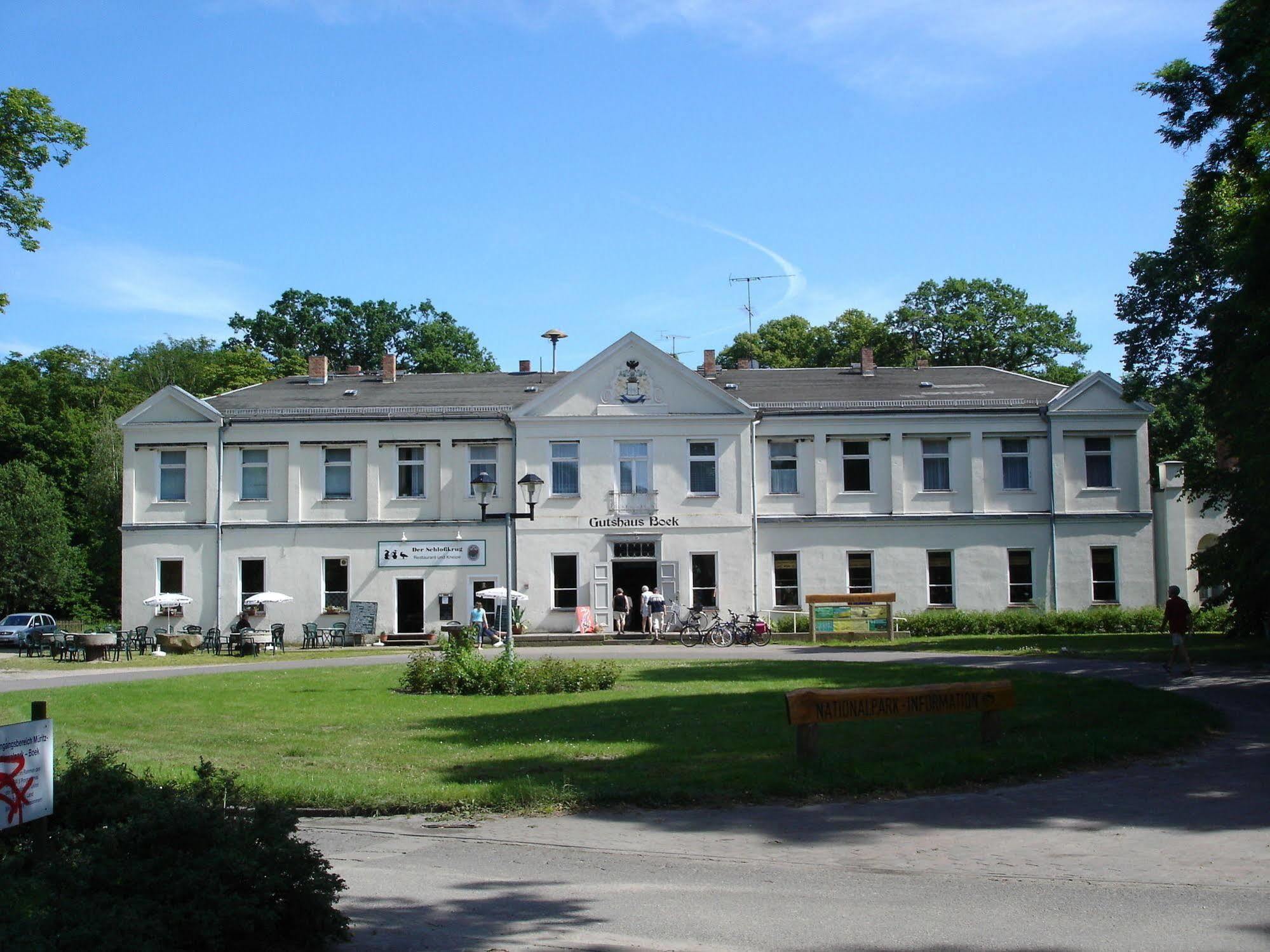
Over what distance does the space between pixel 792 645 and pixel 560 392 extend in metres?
12.6

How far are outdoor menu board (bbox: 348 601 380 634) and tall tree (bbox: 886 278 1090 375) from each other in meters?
37.4

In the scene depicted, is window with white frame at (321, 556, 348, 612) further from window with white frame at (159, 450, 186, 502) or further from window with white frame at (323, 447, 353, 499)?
window with white frame at (159, 450, 186, 502)

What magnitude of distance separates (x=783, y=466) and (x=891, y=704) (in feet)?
98.8

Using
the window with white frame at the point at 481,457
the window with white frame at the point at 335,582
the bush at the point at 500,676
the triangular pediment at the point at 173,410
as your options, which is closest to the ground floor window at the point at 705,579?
the window with white frame at the point at 481,457

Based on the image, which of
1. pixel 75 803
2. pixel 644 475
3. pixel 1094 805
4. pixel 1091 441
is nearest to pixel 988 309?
pixel 1091 441

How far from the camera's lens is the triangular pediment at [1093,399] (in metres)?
41.9

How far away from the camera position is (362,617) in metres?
41.1

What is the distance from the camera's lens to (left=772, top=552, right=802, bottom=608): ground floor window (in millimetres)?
41938

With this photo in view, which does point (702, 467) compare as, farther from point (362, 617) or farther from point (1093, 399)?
point (1093, 399)

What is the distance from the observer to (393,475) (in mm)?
42250

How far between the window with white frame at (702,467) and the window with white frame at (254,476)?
1508 centimetres

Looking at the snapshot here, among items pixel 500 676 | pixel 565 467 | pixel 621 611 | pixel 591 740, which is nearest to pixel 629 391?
pixel 565 467

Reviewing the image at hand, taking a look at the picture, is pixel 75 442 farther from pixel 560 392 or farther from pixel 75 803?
pixel 75 803

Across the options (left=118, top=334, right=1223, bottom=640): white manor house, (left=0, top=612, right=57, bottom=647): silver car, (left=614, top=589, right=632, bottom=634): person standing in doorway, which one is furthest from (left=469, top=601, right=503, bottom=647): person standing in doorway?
(left=0, top=612, right=57, bottom=647): silver car
